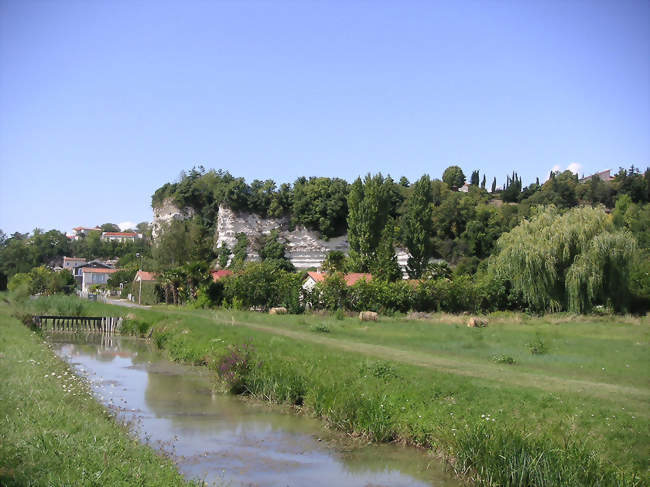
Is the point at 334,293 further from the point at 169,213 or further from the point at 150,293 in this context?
the point at 169,213

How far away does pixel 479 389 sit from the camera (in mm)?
14133

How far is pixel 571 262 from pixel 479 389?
2762 centimetres

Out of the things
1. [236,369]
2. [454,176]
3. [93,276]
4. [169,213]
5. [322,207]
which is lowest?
[93,276]

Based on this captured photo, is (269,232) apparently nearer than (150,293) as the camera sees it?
No

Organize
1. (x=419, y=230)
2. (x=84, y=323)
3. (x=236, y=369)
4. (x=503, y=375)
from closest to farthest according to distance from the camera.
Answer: (x=503, y=375) → (x=236, y=369) → (x=84, y=323) → (x=419, y=230)

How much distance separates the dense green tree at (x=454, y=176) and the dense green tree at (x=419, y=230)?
72998mm

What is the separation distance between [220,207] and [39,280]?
27410 millimetres

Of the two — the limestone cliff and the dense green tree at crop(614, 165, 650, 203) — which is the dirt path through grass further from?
the dense green tree at crop(614, 165, 650, 203)

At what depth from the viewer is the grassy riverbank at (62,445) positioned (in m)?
7.98

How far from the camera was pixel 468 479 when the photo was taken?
11406mm

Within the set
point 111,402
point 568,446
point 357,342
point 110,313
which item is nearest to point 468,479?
point 568,446

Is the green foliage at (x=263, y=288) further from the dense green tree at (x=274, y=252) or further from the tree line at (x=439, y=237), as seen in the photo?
the dense green tree at (x=274, y=252)

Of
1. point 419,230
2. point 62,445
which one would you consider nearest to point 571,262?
point 419,230

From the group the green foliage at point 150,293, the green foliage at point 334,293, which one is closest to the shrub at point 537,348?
the green foliage at point 334,293
